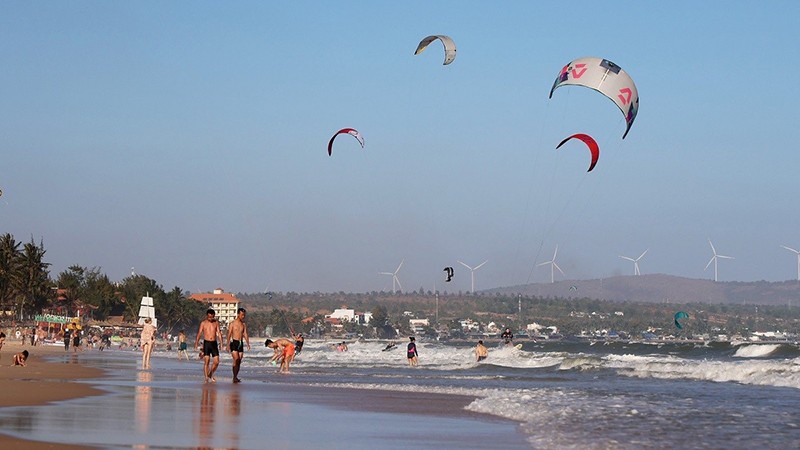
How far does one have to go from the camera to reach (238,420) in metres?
12.1

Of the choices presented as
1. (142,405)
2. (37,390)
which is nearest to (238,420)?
(142,405)

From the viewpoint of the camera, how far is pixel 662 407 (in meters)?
17.2

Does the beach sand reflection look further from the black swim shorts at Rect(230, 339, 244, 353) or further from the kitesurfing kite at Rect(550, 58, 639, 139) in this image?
the kitesurfing kite at Rect(550, 58, 639, 139)

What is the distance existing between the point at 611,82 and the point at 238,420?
19.1 meters

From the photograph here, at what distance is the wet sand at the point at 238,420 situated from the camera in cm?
1014

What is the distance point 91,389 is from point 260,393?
105 inches

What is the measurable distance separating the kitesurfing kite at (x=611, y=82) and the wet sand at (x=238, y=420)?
12.5 metres

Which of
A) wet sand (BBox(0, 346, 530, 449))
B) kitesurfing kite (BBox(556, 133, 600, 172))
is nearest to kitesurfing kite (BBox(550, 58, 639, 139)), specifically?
kitesurfing kite (BBox(556, 133, 600, 172))

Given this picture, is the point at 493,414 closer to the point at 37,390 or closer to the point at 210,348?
the point at 210,348

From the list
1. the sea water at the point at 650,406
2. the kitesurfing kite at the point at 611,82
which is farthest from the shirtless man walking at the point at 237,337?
the kitesurfing kite at the point at 611,82

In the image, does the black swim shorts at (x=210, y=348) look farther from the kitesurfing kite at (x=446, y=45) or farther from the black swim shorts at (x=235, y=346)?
the kitesurfing kite at (x=446, y=45)

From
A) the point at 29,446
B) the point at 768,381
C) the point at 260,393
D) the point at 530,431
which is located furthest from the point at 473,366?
the point at 29,446

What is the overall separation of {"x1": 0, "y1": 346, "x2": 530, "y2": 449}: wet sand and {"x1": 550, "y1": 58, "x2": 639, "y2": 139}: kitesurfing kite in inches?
494

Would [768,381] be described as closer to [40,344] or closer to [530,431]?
[530,431]
